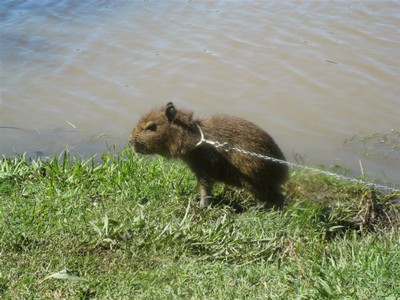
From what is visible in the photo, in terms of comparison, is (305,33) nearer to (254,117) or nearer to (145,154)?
(254,117)

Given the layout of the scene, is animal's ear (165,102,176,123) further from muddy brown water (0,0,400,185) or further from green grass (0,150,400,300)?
muddy brown water (0,0,400,185)

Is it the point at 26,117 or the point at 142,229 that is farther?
the point at 26,117

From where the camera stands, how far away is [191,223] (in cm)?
493

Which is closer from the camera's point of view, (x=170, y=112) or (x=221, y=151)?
(x=221, y=151)

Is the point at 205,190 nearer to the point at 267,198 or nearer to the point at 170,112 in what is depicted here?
the point at 267,198

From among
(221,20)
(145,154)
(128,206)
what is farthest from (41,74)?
(128,206)

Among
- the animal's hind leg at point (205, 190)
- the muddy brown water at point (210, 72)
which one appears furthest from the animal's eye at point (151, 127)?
the muddy brown water at point (210, 72)

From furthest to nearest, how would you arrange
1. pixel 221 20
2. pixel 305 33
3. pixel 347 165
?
pixel 221 20
pixel 305 33
pixel 347 165

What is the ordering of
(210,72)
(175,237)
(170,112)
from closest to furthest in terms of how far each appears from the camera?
1. (175,237)
2. (170,112)
3. (210,72)

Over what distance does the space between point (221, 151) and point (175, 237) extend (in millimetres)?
1105

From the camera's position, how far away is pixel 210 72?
28.2 feet

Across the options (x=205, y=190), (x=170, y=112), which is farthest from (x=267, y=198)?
(x=170, y=112)

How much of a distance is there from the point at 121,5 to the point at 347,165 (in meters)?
5.38

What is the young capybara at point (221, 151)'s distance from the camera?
17.9ft
